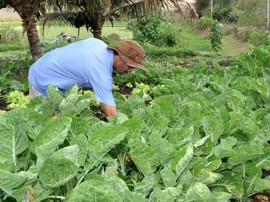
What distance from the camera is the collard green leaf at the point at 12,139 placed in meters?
2.27

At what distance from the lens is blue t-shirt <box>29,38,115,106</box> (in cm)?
382

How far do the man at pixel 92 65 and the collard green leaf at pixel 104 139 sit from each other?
1291mm

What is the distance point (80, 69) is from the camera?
13.2 feet

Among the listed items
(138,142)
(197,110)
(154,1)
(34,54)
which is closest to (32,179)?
(138,142)

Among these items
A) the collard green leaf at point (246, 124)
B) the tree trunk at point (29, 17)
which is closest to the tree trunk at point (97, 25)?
the tree trunk at point (29, 17)

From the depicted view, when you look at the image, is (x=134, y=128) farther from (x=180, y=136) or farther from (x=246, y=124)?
(x=246, y=124)

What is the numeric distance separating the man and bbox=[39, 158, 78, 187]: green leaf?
1.60m

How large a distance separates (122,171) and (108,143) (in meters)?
0.28

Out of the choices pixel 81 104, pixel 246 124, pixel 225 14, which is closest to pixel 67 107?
pixel 81 104

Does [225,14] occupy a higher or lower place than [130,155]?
lower

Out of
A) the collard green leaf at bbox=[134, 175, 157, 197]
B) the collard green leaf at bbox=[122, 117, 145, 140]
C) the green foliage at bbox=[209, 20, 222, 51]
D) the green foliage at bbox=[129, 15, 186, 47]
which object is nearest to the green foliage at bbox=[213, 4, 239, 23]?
the green foliage at bbox=[129, 15, 186, 47]

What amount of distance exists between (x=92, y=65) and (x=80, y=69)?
0.63 feet

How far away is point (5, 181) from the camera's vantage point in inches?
77.1

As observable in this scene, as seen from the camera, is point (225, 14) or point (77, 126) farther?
point (225, 14)
